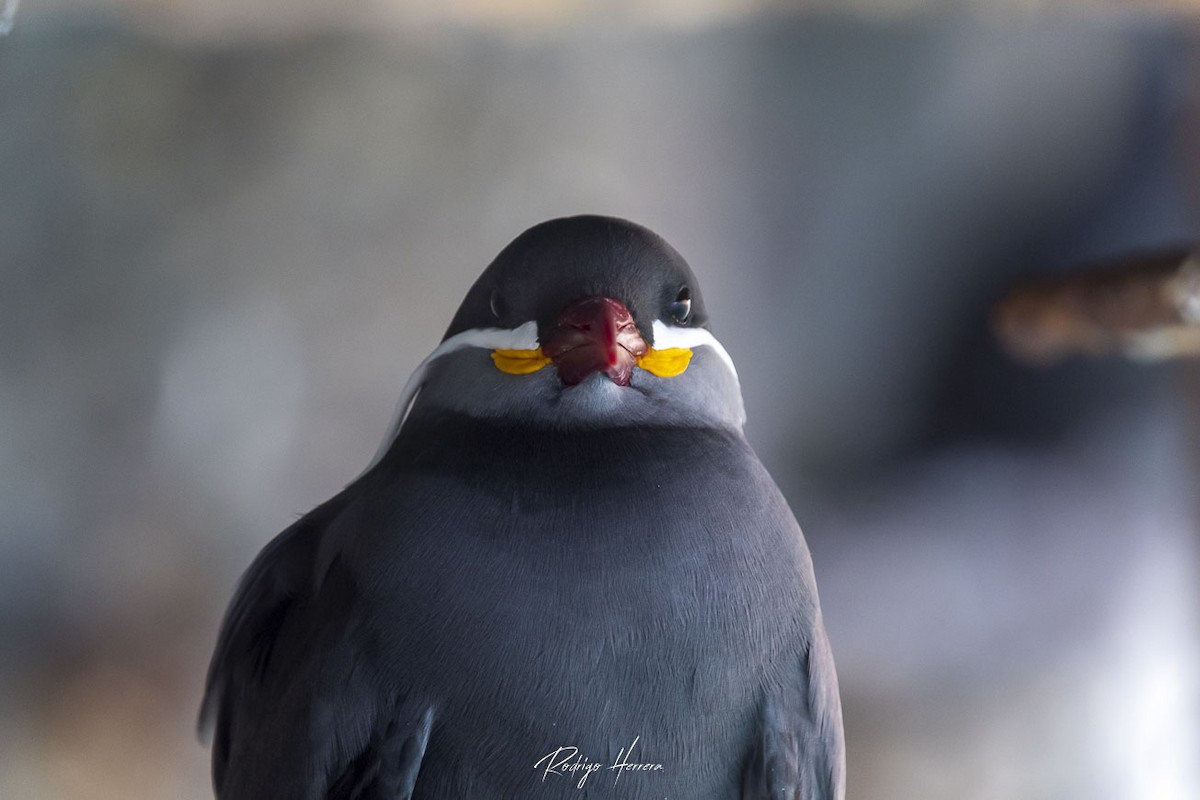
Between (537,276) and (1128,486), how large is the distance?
1.57 meters

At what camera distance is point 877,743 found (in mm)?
1949

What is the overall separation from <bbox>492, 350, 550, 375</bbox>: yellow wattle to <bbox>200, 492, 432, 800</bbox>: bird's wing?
0.19 meters

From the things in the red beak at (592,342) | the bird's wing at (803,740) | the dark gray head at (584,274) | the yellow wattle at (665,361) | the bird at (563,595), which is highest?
the dark gray head at (584,274)

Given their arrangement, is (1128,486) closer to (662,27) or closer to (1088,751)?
(1088,751)

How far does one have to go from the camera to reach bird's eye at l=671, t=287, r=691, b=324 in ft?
Result: 3.22

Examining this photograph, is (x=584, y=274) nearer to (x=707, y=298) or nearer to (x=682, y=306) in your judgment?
(x=682, y=306)

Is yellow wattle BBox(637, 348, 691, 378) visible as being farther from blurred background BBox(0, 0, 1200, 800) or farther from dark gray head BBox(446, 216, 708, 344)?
blurred background BBox(0, 0, 1200, 800)

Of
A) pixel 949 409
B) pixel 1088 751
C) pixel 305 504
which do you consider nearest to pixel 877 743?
pixel 1088 751

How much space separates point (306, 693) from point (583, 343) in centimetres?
35

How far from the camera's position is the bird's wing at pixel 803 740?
2.84ft
